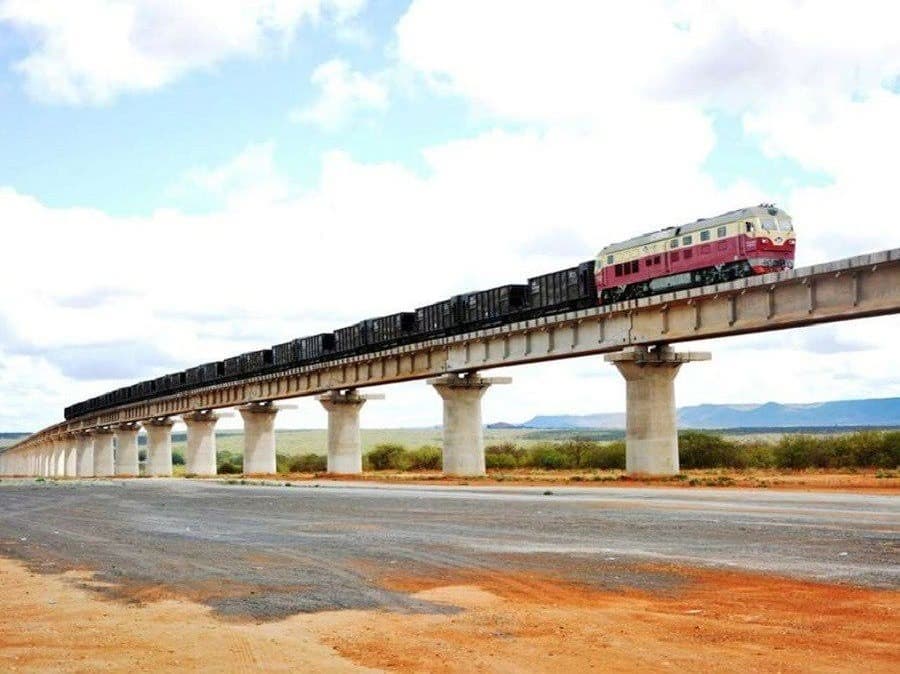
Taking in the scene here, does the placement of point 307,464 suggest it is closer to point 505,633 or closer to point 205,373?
point 205,373

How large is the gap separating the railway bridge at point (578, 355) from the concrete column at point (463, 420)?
0.06 m

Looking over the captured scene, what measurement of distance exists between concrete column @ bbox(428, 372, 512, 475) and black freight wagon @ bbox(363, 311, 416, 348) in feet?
22.2

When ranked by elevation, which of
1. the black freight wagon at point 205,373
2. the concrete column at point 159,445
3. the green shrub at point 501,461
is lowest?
the green shrub at point 501,461

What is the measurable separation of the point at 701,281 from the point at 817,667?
32579mm

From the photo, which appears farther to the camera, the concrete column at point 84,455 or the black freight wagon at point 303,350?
the concrete column at point 84,455

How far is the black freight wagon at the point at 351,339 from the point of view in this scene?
6625 centimetres

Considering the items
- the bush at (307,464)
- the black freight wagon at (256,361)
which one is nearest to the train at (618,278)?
the black freight wagon at (256,361)

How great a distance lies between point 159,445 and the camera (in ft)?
344

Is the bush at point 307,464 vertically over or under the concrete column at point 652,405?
under

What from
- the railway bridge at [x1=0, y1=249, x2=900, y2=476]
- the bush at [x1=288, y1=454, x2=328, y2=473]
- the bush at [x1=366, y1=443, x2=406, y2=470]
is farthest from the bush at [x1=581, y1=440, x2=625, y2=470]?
the bush at [x1=288, y1=454, x2=328, y2=473]

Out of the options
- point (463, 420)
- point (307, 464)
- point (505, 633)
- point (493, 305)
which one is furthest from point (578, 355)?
point (307, 464)

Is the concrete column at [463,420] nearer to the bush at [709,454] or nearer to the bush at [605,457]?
the bush at [605,457]

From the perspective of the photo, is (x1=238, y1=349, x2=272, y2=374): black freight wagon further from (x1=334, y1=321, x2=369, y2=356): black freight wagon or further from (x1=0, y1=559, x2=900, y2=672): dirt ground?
(x1=0, y1=559, x2=900, y2=672): dirt ground

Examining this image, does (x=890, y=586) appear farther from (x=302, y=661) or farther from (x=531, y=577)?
(x=302, y=661)
